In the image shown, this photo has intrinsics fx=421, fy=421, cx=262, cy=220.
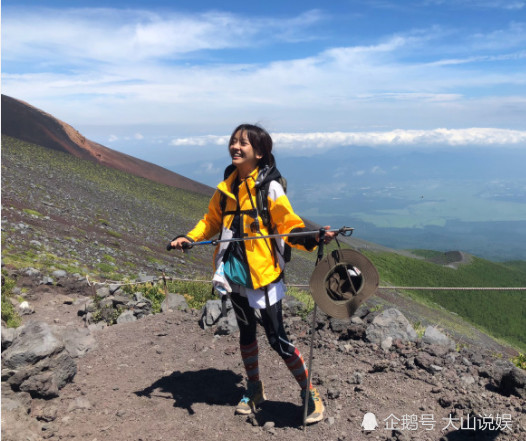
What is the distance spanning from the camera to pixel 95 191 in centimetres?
3972

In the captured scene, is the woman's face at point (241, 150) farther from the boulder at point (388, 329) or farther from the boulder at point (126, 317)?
the boulder at point (126, 317)

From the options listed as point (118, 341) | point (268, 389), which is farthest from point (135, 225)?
point (268, 389)

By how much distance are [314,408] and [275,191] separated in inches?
89.7

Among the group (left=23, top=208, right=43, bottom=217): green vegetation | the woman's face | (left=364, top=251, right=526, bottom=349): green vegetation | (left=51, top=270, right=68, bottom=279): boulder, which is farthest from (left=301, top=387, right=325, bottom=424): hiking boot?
(left=364, top=251, right=526, bottom=349): green vegetation

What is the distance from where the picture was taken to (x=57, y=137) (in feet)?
197

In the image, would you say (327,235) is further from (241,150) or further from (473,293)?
(473,293)

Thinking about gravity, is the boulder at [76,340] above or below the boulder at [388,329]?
below

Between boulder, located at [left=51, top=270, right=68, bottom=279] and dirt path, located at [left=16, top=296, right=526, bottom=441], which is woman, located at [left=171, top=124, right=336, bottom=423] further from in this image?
boulder, located at [left=51, top=270, right=68, bottom=279]

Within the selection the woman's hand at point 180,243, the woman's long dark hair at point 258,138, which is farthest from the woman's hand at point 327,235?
the woman's hand at point 180,243

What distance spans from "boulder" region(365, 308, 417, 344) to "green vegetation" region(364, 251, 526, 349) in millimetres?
31943

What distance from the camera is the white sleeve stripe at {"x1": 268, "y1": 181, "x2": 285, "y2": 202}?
3.82 metres

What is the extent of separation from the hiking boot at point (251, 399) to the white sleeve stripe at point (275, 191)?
2.11 meters

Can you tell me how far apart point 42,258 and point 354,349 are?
1011 cm

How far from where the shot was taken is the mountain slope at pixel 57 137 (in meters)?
57.2
